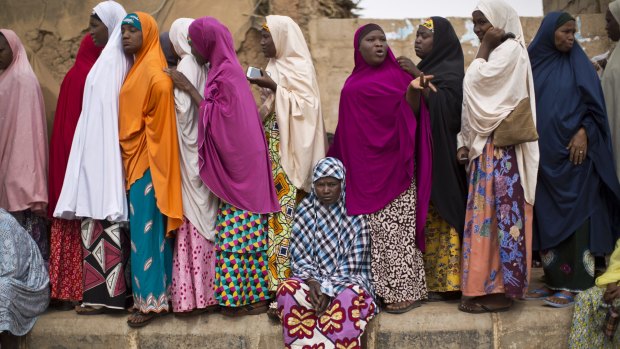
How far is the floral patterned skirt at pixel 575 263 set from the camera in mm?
4863

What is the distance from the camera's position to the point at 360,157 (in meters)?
5.14

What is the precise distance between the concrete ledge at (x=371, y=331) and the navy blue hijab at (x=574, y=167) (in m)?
0.51

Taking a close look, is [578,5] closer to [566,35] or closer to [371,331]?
[566,35]

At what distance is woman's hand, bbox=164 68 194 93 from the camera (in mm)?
5191

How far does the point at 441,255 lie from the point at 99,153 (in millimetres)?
2349

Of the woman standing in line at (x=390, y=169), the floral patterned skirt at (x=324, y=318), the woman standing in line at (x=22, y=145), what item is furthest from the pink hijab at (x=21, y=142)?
the woman standing in line at (x=390, y=169)

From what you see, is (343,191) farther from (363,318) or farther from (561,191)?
(561,191)

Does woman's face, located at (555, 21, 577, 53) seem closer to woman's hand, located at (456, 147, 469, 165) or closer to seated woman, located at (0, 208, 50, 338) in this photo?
woman's hand, located at (456, 147, 469, 165)

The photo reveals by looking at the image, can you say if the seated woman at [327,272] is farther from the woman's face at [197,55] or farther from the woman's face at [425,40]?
the woman's face at [197,55]

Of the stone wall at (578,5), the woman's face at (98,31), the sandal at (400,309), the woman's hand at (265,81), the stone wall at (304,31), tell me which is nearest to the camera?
the sandal at (400,309)

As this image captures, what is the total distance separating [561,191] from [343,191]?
54.1 inches

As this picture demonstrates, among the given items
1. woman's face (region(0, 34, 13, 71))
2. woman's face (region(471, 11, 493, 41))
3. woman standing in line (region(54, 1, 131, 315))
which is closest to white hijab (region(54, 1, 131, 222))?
woman standing in line (region(54, 1, 131, 315))

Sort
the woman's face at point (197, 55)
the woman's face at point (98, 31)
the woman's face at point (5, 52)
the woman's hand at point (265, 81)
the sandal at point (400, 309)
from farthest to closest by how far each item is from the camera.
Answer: the woman's face at point (5, 52) < the woman's face at point (98, 31) < the woman's face at point (197, 55) < the woman's hand at point (265, 81) < the sandal at point (400, 309)

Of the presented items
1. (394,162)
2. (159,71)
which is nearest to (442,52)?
(394,162)
